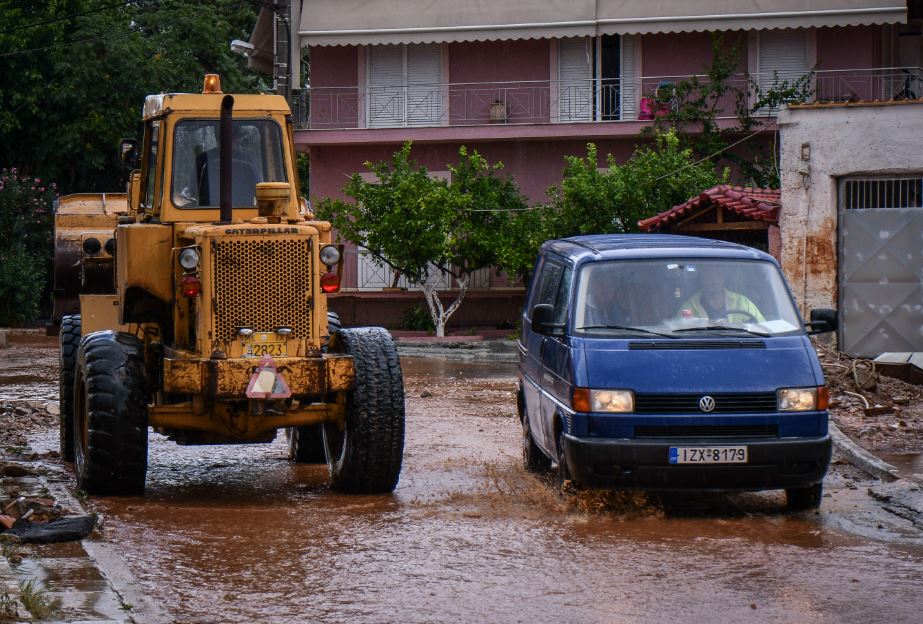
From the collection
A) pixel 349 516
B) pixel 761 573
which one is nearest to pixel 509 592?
pixel 761 573

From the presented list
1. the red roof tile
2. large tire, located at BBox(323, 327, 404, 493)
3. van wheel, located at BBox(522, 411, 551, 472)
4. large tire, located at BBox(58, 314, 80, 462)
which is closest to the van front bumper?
large tire, located at BBox(323, 327, 404, 493)

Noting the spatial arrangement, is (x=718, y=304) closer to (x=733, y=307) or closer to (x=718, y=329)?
(x=733, y=307)

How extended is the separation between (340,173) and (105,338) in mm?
23458

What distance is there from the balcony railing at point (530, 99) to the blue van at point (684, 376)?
Answer: 21516 mm

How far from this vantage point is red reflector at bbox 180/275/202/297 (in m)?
10.3

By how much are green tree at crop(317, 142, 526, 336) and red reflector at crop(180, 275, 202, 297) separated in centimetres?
1828

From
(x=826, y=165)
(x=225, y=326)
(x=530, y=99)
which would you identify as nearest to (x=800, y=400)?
(x=225, y=326)

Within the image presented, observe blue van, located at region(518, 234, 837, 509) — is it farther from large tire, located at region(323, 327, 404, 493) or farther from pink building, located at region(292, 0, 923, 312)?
pink building, located at region(292, 0, 923, 312)

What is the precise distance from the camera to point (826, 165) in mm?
19609

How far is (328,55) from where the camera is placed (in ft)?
111

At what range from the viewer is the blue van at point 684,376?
9.45 m

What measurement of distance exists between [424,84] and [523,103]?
236 centimetres

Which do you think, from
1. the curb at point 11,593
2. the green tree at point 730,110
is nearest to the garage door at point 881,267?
the green tree at point 730,110

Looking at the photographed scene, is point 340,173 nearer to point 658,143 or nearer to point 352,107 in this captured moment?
point 352,107
